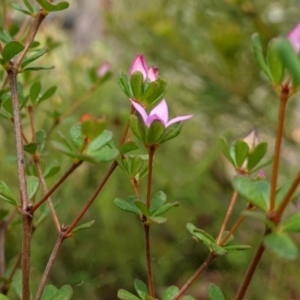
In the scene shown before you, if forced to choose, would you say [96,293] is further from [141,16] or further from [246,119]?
[141,16]

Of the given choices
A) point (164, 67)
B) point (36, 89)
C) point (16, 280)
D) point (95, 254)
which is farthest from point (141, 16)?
point (16, 280)

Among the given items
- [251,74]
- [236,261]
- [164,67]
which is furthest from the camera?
[164,67]

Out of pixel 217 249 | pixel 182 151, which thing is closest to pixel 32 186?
pixel 217 249

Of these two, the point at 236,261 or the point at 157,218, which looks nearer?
the point at 157,218

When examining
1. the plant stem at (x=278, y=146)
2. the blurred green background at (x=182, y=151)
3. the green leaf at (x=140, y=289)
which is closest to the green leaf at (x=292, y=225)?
the plant stem at (x=278, y=146)

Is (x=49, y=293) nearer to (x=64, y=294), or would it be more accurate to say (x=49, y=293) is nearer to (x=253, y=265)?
(x=64, y=294)

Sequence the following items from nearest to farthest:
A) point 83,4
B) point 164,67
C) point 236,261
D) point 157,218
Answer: point 157,218
point 236,261
point 164,67
point 83,4
